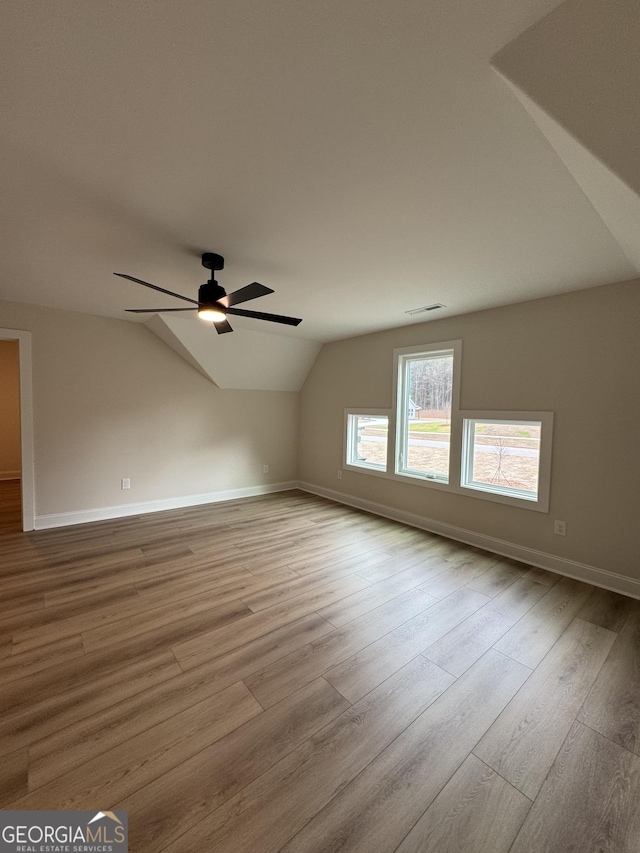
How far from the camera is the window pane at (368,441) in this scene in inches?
183

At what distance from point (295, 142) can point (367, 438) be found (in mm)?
3885

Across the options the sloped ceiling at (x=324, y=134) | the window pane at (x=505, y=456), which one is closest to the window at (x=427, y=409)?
the window pane at (x=505, y=456)

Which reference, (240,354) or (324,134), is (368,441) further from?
(324,134)

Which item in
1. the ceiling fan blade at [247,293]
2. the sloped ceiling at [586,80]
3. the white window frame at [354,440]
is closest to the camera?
the sloped ceiling at [586,80]

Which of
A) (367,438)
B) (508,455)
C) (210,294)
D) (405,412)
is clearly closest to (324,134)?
(210,294)

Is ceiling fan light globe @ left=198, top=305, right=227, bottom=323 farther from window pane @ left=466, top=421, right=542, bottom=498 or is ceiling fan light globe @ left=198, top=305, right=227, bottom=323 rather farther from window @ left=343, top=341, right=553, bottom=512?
window pane @ left=466, top=421, right=542, bottom=498

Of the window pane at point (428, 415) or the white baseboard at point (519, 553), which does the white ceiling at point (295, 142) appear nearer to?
the window pane at point (428, 415)

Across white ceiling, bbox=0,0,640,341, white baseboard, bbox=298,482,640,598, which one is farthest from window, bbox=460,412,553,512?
white ceiling, bbox=0,0,640,341

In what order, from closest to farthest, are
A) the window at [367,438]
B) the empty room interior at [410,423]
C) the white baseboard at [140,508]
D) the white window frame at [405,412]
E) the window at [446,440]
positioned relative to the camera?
1. the empty room interior at [410,423]
2. the window at [446,440]
3. the white window frame at [405,412]
4. the white baseboard at [140,508]
5. the window at [367,438]

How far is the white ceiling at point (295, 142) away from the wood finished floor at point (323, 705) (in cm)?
227

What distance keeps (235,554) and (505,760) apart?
243 centimetres

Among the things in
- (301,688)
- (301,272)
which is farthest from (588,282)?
(301,688)

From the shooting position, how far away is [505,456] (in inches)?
135

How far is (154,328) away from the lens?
4230 mm
